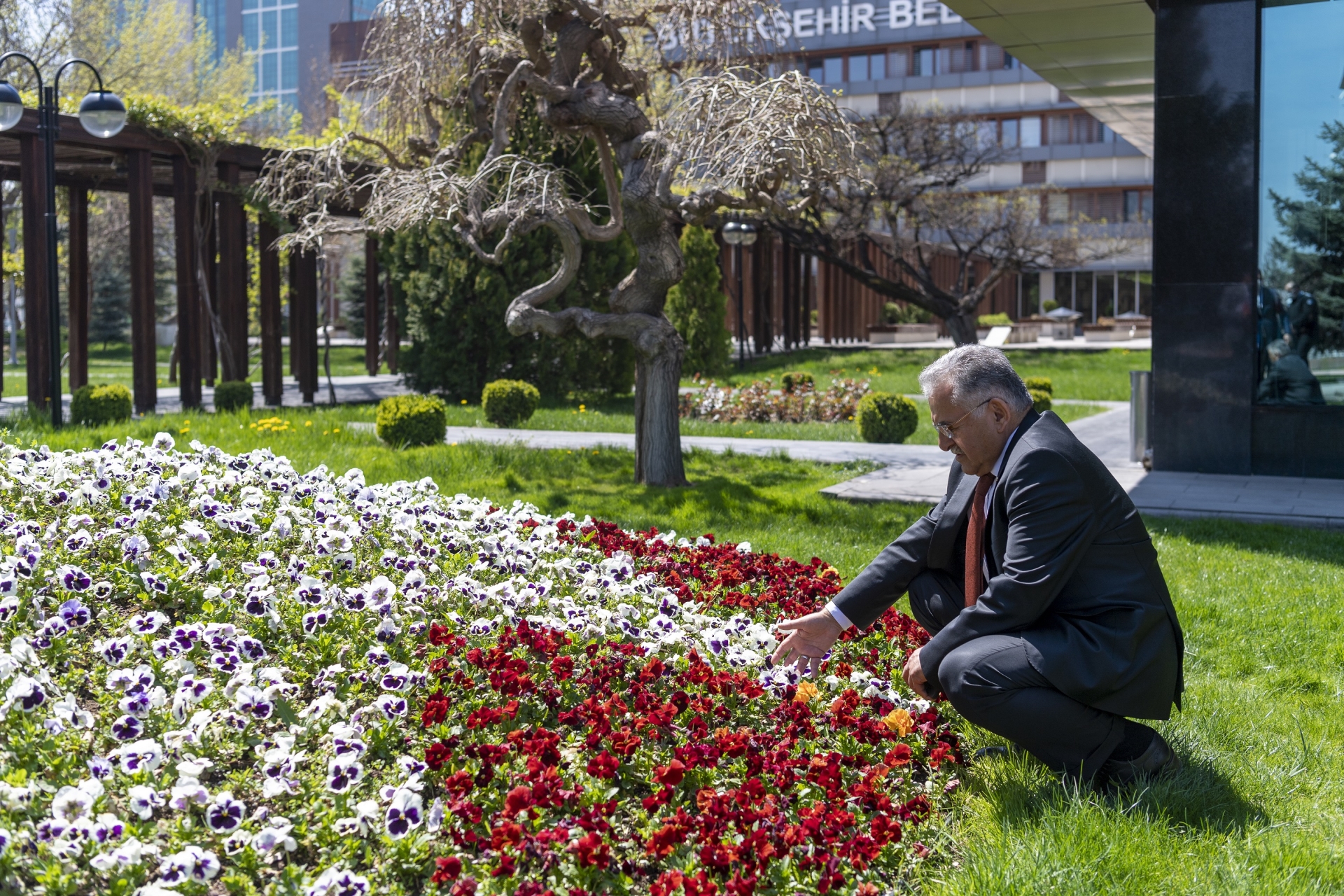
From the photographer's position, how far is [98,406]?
1278 centimetres

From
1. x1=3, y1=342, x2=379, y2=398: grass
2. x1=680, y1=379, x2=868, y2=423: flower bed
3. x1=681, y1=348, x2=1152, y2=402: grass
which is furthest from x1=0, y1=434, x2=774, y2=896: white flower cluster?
x1=3, y1=342, x2=379, y2=398: grass

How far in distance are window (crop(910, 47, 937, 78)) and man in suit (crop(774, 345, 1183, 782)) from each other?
5695 centimetres

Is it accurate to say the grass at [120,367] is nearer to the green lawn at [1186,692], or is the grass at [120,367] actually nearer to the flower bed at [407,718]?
the green lawn at [1186,692]

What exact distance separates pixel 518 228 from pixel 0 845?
23.7ft

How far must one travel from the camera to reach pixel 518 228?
943cm

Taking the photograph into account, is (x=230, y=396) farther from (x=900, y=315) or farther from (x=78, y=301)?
(x=900, y=315)

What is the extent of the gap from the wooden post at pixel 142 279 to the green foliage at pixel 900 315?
118 feet

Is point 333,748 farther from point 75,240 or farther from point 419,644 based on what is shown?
point 75,240

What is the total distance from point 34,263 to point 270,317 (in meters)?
3.97

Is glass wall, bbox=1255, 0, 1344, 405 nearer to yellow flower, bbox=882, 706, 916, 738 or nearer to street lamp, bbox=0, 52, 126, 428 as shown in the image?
yellow flower, bbox=882, 706, 916, 738

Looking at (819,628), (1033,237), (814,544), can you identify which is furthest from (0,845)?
(1033,237)

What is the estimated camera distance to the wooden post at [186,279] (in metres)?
15.9

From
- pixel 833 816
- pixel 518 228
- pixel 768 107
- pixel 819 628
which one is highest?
pixel 768 107

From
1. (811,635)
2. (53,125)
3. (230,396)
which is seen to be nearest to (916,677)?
(811,635)
